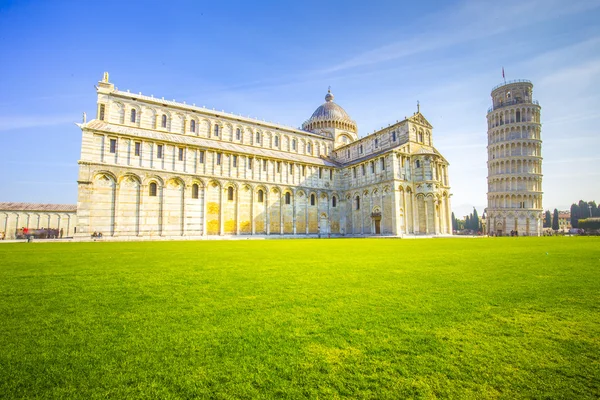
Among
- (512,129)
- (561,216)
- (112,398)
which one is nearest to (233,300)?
(112,398)

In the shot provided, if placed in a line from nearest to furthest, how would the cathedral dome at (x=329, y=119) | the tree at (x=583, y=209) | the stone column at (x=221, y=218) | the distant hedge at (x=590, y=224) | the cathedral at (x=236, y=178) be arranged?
the cathedral at (x=236, y=178)
the stone column at (x=221, y=218)
the cathedral dome at (x=329, y=119)
the distant hedge at (x=590, y=224)
the tree at (x=583, y=209)

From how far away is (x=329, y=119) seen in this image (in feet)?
176

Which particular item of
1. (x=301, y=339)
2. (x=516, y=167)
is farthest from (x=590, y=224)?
(x=301, y=339)

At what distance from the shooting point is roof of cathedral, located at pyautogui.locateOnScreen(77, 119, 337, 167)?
3128 cm

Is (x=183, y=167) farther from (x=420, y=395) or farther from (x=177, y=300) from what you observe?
(x=420, y=395)

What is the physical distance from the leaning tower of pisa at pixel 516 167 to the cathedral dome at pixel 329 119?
30.7 m

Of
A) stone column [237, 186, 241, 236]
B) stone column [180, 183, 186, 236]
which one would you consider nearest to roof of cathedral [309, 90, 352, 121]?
stone column [237, 186, 241, 236]

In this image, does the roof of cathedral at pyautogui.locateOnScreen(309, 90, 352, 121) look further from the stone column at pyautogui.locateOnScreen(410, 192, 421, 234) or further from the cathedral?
the stone column at pyautogui.locateOnScreen(410, 192, 421, 234)

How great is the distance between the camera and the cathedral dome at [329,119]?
176 ft

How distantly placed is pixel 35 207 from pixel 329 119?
55.0m

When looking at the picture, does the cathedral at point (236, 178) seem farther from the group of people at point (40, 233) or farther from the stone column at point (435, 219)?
the group of people at point (40, 233)

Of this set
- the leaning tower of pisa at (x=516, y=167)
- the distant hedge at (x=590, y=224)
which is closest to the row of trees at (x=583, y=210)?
the distant hedge at (x=590, y=224)

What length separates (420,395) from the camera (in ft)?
7.45

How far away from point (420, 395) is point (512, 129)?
70894 mm
